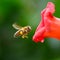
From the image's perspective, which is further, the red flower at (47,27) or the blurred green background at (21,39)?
the blurred green background at (21,39)

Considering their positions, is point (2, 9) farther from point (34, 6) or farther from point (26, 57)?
point (26, 57)

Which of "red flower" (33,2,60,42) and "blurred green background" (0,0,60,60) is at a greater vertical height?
"red flower" (33,2,60,42)

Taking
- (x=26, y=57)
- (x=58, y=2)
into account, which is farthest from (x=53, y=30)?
(x=26, y=57)

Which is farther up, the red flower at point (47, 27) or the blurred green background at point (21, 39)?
the red flower at point (47, 27)

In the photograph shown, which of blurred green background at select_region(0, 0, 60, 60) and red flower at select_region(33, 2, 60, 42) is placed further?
blurred green background at select_region(0, 0, 60, 60)

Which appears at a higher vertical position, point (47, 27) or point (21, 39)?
point (47, 27)

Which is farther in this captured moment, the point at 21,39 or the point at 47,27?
the point at 21,39
